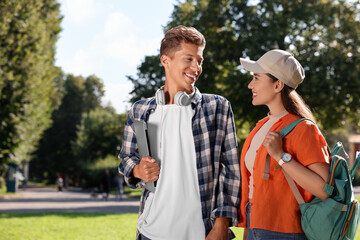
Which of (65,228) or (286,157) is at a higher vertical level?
(286,157)

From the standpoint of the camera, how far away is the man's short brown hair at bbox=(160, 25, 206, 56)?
319 cm

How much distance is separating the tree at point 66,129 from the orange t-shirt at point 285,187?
6586 cm

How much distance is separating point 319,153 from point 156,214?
107 cm

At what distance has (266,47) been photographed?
71.5ft

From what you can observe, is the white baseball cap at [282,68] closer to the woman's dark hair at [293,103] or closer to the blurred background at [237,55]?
the woman's dark hair at [293,103]

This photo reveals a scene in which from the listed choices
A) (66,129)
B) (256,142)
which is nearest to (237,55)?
(256,142)

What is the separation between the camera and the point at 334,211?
10.2ft

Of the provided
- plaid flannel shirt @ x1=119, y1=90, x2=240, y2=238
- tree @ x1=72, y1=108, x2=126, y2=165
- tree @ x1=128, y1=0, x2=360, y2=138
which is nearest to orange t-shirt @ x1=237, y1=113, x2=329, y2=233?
plaid flannel shirt @ x1=119, y1=90, x2=240, y2=238

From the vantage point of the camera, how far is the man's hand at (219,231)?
2.91 meters

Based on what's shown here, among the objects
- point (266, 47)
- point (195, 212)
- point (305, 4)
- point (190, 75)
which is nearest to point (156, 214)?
point (195, 212)

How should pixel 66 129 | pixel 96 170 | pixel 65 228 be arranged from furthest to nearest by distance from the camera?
pixel 66 129, pixel 96 170, pixel 65 228

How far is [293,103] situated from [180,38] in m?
0.91

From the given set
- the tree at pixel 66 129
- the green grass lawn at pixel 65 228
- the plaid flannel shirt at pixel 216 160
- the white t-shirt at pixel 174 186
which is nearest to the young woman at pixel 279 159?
the plaid flannel shirt at pixel 216 160

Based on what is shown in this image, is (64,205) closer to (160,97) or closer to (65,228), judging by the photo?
(65,228)
